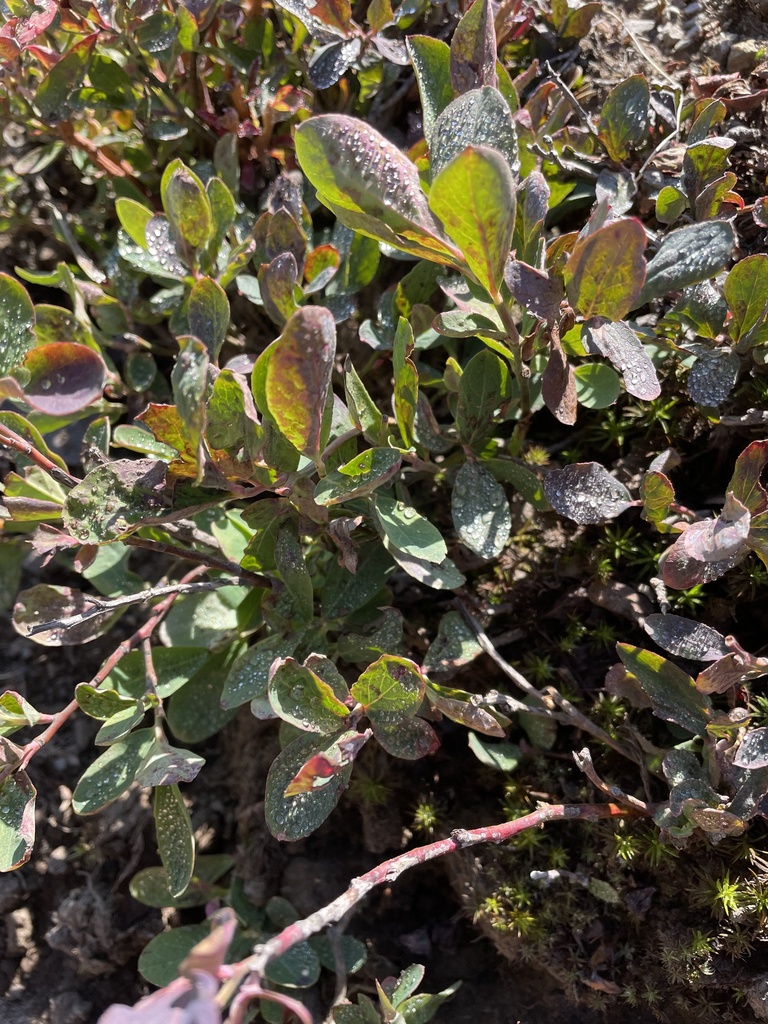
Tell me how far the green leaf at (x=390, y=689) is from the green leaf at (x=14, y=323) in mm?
961

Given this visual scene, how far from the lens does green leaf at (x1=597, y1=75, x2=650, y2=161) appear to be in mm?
1991

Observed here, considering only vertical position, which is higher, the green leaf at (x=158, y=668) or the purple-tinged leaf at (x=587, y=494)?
the purple-tinged leaf at (x=587, y=494)

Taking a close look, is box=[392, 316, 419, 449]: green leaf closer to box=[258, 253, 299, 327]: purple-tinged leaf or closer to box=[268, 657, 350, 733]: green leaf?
box=[258, 253, 299, 327]: purple-tinged leaf

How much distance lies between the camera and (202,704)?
2092 mm

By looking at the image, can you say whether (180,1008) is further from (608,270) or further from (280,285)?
(280,285)

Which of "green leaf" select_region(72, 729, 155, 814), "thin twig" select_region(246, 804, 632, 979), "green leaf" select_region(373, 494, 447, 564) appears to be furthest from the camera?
"green leaf" select_region(72, 729, 155, 814)

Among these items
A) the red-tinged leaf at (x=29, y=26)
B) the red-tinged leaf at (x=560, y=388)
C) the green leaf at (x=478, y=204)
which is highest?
the red-tinged leaf at (x=29, y=26)

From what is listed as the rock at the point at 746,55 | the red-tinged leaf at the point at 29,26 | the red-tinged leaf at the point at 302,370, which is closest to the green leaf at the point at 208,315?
the red-tinged leaf at the point at 302,370

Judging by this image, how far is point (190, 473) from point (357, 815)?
1.26 meters

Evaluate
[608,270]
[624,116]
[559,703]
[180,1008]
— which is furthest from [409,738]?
[624,116]

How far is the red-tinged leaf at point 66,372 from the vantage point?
1.52m

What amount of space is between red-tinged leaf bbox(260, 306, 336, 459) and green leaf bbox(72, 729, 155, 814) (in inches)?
32.7

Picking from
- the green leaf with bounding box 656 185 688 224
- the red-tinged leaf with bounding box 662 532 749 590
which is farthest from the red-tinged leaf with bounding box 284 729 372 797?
the green leaf with bounding box 656 185 688 224

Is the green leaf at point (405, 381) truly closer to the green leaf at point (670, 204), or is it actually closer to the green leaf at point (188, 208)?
the green leaf at point (188, 208)
